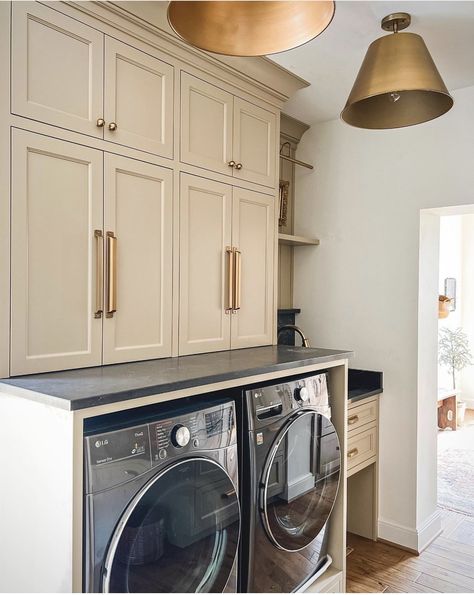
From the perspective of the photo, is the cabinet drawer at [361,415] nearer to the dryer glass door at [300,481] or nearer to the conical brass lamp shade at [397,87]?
the dryer glass door at [300,481]

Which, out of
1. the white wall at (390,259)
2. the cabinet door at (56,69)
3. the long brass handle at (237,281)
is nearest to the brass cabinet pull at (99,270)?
the cabinet door at (56,69)

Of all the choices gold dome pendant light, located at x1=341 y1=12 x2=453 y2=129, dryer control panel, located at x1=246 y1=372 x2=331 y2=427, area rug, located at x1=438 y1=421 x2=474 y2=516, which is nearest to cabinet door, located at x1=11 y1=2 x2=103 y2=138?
gold dome pendant light, located at x1=341 y1=12 x2=453 y2=129

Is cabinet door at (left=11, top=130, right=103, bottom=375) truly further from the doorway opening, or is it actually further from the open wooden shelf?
the doorway opening

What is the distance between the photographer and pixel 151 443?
58.2 inches

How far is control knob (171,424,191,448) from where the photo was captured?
1.55 meters

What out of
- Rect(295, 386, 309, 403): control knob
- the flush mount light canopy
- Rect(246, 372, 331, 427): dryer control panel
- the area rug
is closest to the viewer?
the flush mount light canopy

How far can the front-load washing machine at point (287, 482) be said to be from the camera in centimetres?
188

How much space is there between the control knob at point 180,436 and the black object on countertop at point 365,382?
56.7 inches

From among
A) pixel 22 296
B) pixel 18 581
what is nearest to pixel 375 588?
pixel 18 581

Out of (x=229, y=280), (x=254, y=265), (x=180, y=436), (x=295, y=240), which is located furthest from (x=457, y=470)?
(x=180, y=436)

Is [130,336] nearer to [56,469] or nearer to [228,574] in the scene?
[56,469]

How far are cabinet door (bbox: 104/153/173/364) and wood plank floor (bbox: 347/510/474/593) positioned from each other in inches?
62.0

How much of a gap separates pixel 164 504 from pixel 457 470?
3.25 meters

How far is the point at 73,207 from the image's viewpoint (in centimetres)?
175
